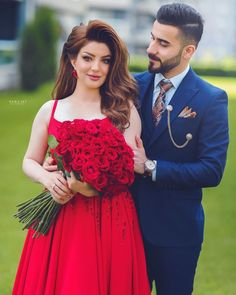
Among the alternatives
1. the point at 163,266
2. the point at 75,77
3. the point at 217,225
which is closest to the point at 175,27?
the point at 75,77

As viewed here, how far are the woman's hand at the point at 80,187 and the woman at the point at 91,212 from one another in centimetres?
14

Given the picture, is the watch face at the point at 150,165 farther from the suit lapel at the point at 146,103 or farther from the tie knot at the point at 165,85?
the tie knot at the point at 165,85

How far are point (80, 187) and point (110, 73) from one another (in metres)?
0.72

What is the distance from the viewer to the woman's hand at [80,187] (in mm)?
3225

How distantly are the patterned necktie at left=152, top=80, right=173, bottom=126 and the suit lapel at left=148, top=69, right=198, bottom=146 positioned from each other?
44mm

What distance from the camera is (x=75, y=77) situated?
12.2 ft

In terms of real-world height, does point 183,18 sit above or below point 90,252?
above

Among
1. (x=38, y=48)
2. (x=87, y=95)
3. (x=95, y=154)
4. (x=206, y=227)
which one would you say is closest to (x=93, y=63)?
(x=87, y=95)

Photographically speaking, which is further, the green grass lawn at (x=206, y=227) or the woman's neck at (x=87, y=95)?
the green grass lawn at (x=206, y=227)

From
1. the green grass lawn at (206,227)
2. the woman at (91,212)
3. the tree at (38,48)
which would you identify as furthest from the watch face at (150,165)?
the tree at (38,48)

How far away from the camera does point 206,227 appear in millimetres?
8258

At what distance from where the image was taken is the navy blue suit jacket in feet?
11.4

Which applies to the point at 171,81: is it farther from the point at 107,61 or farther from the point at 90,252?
the point at 90,252

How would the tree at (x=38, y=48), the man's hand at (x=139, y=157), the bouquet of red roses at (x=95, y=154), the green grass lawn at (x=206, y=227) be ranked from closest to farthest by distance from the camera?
the bouquet of red roses at (x=95, y=154) → the man's hand at (x=139, y=157) → the green grass lawn at (x=206, y=227) → the tree at (x=38, y=48)
